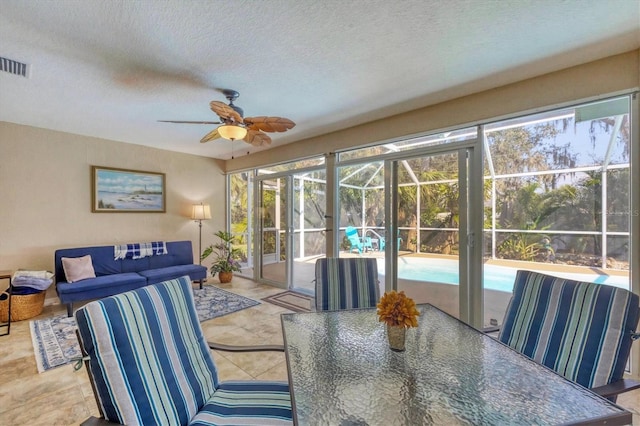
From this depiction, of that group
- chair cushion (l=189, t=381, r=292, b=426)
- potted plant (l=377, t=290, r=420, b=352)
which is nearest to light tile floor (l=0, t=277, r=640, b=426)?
chair cushion (l=189, t=381, r=292, b=426)

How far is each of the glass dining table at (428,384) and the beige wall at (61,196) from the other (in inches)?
182

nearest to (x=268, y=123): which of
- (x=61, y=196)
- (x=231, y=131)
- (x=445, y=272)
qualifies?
(x=231, y=131)

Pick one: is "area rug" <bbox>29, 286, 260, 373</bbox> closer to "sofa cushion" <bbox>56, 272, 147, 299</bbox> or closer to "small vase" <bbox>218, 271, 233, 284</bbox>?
"sofa cushion" <bbox>56, 272, 147, 299</bbox>

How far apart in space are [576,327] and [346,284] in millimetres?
1388

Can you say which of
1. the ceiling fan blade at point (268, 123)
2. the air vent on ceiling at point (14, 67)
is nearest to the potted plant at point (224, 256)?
the ceiling fan blade at point (268, 123)

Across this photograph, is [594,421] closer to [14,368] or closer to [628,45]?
[628,45]

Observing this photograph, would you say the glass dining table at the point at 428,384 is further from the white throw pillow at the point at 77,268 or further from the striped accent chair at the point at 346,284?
the white throw pillow at the point at 77,268

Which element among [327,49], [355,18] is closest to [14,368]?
[327,49]

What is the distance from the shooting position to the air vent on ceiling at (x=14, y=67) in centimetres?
224

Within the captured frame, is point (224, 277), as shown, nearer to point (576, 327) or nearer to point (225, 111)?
point (225, 111)

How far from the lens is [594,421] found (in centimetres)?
87

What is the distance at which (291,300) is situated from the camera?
4.34 meters

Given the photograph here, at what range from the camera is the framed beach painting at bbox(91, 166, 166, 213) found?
4.57 meters

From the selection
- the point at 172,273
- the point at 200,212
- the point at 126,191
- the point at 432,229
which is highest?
the point at 126,191
